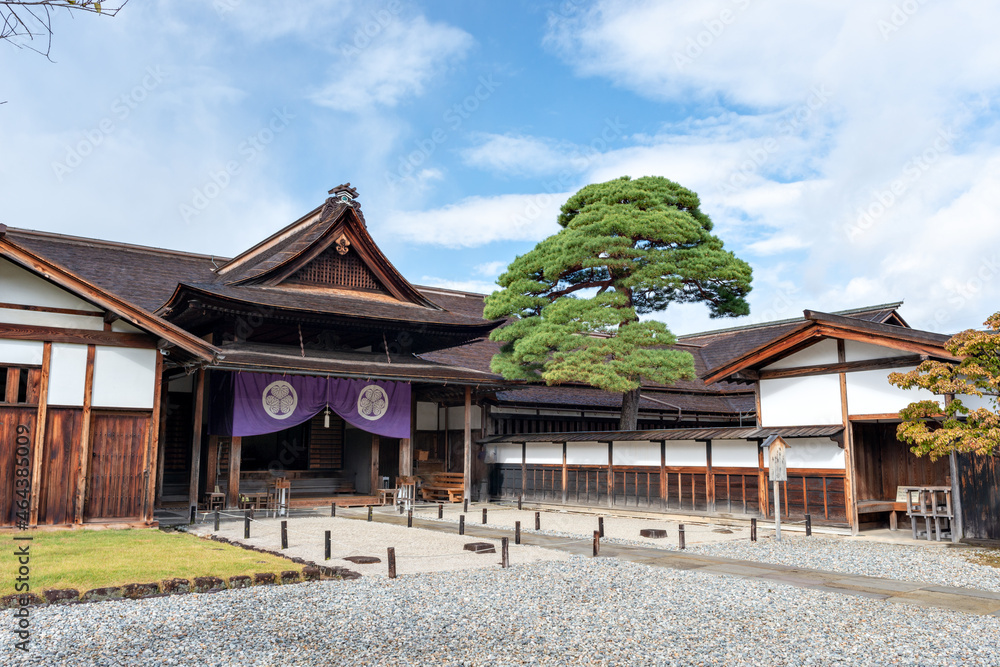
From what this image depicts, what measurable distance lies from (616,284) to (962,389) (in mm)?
11030

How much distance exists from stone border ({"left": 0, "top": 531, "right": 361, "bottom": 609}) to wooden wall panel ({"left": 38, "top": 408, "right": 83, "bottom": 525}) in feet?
20.9

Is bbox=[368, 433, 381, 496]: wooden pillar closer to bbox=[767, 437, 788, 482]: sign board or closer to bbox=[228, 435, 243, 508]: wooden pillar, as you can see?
bbox=[228, 435, 243, 508]: wooden pillar

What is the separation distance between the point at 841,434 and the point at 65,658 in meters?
13.8

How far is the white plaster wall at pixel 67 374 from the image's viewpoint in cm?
1352

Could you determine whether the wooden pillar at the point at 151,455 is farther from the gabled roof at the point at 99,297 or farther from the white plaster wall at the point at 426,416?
the white plaster wall at the point at 426,416

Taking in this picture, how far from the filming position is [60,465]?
1355cm

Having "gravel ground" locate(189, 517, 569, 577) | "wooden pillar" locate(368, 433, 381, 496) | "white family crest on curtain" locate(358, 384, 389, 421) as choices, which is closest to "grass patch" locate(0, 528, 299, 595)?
"gravel ground" locate(189, 517, 569, 577)

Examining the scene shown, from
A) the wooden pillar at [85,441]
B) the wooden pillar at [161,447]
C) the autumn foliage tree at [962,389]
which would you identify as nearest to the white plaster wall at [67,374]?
the wooden pillar at [85,441]

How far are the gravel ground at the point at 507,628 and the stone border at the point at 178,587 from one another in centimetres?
24

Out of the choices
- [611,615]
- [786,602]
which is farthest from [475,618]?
[786,602]

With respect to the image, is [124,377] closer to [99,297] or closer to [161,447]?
[99,297]

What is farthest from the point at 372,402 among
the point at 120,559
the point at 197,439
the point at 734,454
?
the point at 120,559

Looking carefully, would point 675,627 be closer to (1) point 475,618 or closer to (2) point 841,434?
(1) point 475,618

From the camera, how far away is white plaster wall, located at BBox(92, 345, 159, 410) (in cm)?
1399
